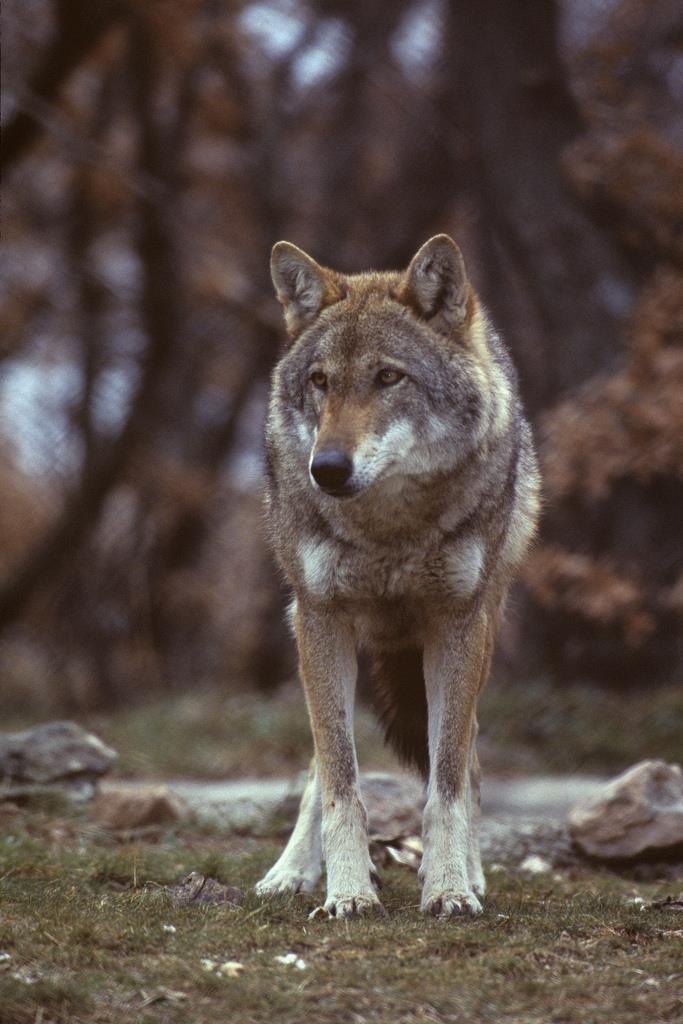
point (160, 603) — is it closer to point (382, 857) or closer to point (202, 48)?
point (202, 48)

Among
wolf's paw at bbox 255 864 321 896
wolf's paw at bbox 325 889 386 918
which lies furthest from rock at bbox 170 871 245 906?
wolf's paw at bbox 325 889 386 918

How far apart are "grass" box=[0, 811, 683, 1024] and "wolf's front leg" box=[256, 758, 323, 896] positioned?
133mm

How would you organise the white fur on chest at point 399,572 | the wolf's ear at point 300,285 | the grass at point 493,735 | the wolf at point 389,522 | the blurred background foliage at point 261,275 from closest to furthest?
the wolf at point 389,522 → the white fur on chest at point 399,572 → the wolf's ear at point 300,285 → the grass at point 493,735 → the blurred background foliage at point 261,275

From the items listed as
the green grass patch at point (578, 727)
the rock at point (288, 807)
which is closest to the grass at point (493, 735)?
the green grass patch at point (578, 727)

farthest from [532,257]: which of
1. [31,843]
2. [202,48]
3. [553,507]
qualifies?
[31,843]

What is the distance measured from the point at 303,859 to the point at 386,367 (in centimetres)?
193

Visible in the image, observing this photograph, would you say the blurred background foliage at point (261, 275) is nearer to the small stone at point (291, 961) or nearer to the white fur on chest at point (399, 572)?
the white fur on chest at point (399, 572)

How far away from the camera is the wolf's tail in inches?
203

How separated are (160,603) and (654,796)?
31.3 ft

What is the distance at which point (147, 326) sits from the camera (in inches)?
595

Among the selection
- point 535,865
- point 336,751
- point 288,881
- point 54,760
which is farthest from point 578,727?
point 336,751

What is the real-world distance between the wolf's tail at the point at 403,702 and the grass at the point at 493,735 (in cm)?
310

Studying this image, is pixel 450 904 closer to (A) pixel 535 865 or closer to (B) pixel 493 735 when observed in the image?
(A) pixel 535 865

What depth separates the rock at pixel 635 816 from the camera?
18.7 ft
